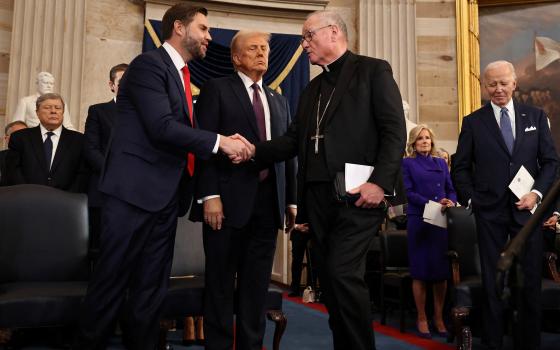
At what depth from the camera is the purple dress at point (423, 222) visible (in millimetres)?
4602

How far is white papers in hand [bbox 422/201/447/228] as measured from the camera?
4.27 meters

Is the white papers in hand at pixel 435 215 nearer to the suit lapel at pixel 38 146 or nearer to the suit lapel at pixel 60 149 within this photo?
the suit lapel at pixel 60 149

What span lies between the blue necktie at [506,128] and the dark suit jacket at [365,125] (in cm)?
116

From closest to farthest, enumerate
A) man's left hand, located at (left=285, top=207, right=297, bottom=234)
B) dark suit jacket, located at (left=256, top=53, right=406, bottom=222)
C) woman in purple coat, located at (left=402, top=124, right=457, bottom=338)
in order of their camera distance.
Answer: dark suit jacket, located at (left=256, top=53, right=406, bottom=222) < man's left hand, located at (left=285, top=207, right=297, bottom=234) < woman in purple coat, located at (left=402, top=124, right=457, bottom=338)

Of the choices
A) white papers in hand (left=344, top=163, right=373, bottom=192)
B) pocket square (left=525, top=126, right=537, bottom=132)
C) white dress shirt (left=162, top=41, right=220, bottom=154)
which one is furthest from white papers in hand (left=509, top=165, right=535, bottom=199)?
white dress shirt (left=162, top=41, right=220, bottom=154)

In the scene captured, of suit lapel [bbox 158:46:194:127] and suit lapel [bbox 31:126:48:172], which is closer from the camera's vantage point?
A: suit lapel [bbox 158:46:194:127]

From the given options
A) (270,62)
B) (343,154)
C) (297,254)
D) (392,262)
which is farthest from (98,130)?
(270,62)

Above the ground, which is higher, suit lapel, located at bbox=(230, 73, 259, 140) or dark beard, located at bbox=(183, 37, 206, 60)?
dark beard, located at bbox=(183, 37, 206, 60)

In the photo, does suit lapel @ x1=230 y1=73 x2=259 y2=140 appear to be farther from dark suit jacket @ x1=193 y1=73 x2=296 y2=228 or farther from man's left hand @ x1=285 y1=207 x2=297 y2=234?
man's left hand @ x1=285 y1=207 x2=297 y2=234

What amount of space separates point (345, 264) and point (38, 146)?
2.82 meters

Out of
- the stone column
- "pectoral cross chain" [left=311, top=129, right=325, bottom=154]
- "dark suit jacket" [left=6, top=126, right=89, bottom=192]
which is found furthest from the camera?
the stone column

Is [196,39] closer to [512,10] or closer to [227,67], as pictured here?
[227,67]

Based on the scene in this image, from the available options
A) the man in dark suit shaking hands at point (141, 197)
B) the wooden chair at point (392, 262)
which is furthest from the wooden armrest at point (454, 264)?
the man in dark suit shaking hands at point (141, 197)

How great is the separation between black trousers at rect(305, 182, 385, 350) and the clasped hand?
1.33ft
